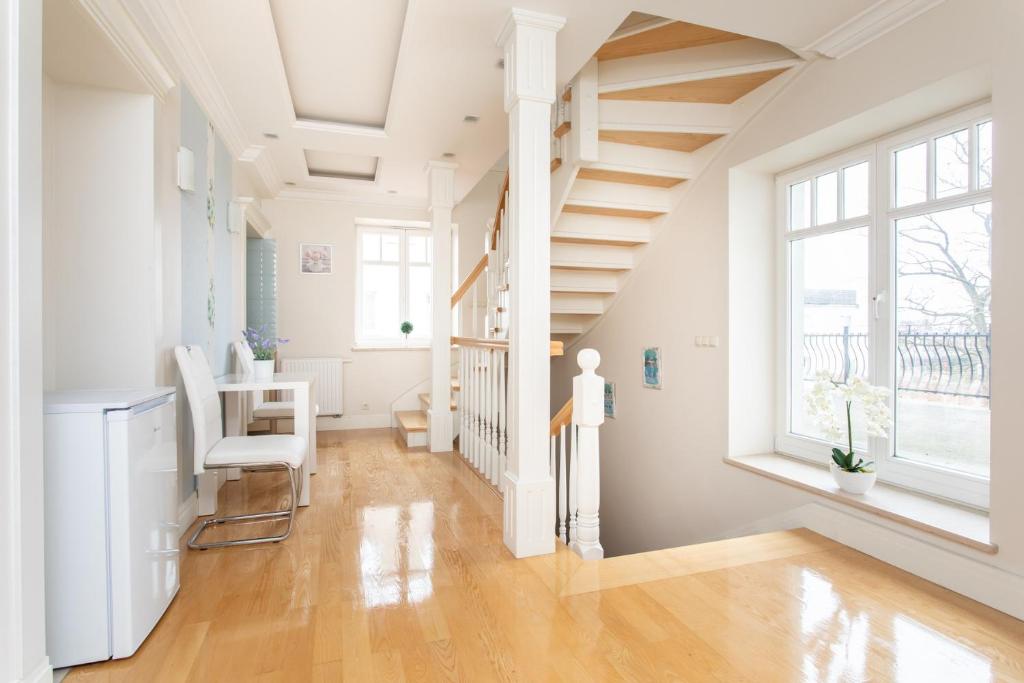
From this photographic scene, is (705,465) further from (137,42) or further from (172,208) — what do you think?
(137,42)

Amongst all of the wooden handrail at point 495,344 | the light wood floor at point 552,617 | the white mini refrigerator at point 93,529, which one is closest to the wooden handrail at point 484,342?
the wooden handrail at point 495,344

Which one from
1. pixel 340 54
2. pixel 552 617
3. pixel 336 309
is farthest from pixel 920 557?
pixel 336 309

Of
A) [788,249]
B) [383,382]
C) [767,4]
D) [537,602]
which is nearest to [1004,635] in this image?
[537,602]

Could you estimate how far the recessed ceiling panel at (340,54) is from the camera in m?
2.64

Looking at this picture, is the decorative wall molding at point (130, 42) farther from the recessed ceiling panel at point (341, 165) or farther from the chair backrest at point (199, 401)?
the recessed ceiling panel at point (341, 165)

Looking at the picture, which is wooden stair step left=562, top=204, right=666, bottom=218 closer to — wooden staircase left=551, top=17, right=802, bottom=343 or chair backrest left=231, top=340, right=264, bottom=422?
wooden staircase left=551, top=17, right=802, bottom=343

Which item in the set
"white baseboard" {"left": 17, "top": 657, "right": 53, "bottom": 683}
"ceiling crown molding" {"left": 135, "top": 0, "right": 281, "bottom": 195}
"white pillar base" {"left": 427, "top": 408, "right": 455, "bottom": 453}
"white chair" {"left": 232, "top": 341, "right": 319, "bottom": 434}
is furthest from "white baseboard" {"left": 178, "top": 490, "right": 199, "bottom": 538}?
"ceiling crown molding" {"left": 135, "top": 0, "right": 281, "bottom": 195}

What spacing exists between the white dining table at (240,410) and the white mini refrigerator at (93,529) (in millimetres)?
1434

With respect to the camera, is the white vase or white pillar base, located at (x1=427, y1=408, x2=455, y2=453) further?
white pillar base, located at (x1=427, y1=408, x2=455, y2=453)

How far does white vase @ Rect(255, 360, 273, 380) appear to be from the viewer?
3.49 metres

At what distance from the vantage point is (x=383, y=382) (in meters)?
6.02

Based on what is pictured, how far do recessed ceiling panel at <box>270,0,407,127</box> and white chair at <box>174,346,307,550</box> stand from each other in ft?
5.88

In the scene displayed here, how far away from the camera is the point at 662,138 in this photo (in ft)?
10.9

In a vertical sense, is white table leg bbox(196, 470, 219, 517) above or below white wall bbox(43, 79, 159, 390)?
below
